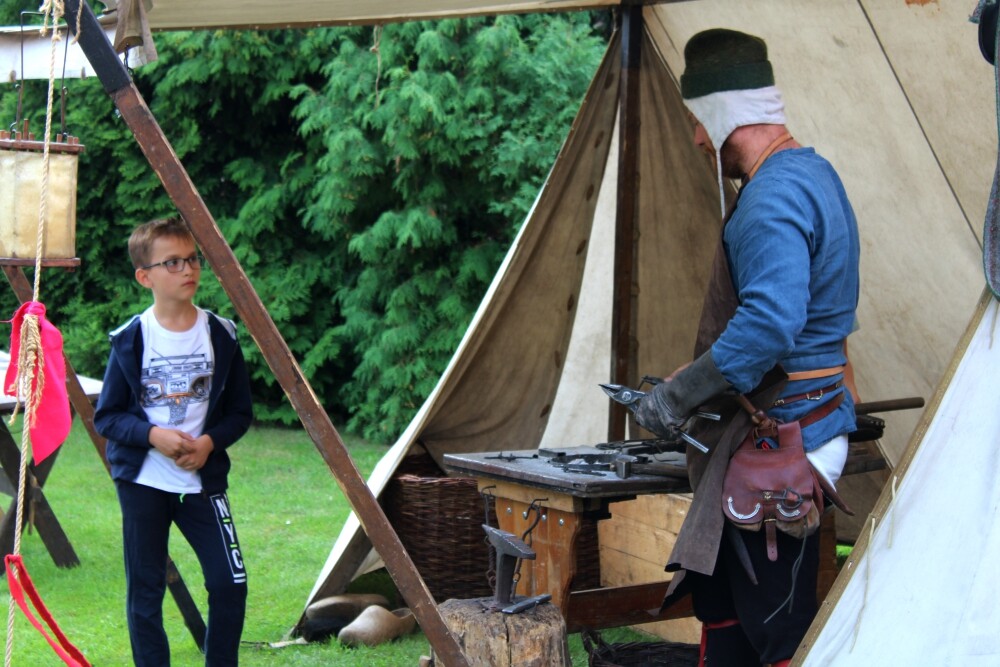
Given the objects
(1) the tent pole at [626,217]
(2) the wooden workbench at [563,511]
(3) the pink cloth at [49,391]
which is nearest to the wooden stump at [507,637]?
(2) the wooden workbench at [563,511]

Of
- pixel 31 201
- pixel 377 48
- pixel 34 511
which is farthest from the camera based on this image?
pixel 34 511

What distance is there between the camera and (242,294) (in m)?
2.31

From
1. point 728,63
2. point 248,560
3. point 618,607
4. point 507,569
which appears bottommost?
point 248,560

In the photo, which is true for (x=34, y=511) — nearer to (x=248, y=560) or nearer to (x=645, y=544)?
(x=248, y=560)

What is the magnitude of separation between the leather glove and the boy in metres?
1.16

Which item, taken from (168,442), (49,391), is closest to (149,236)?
(168,442)

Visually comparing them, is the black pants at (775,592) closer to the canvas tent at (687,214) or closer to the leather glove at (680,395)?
the leather glove at (680,395)

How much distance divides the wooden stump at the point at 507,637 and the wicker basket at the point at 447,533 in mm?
1519

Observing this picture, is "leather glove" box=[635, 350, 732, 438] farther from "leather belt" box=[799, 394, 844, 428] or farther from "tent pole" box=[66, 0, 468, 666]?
"tent pole" box=[66, 0, 468, 666]

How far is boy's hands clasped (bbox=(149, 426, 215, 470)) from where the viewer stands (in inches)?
118

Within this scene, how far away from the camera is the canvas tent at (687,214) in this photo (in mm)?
3490

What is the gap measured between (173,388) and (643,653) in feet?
5.15

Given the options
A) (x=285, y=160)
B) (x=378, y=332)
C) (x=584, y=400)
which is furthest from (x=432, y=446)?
(x=285, y=160)

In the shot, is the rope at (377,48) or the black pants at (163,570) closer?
the black pants at (163,570)
